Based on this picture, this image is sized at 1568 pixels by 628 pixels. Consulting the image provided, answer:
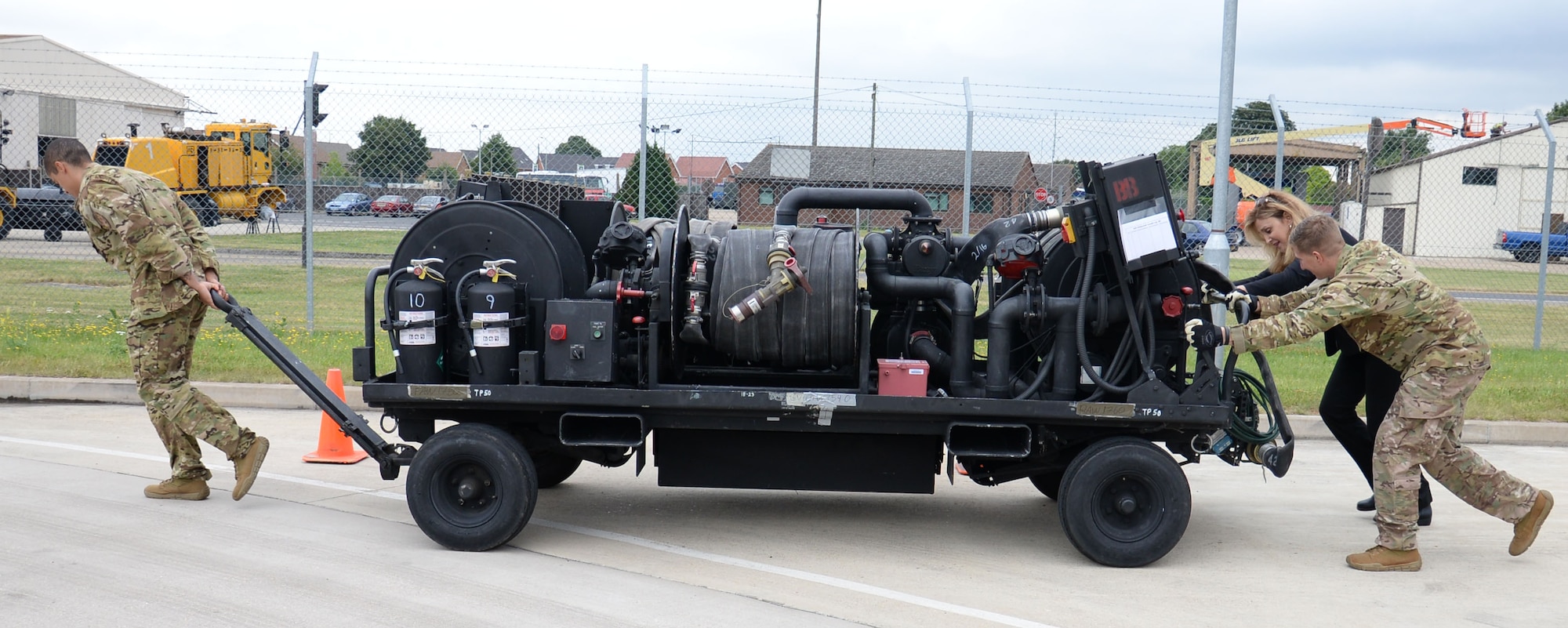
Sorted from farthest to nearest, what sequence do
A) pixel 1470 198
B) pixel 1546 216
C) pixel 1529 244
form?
pixel 1470 198 < pixel 1529 244 < pixel 1546 216

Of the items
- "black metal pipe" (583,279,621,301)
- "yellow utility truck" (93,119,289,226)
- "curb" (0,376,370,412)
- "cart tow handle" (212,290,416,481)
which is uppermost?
"yellow utility truck" (93,119,289,226)

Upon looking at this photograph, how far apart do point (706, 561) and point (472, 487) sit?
Answer: 107 cm

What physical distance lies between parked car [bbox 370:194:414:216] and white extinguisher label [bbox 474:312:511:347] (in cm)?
781

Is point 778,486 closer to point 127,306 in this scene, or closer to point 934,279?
point 934,279

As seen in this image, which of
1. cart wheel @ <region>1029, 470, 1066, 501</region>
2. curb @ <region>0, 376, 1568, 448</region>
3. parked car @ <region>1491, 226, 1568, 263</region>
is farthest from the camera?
parked car @ <region>1491, 226, 1568, 263</region>

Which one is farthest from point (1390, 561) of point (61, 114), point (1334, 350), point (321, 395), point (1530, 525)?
point (61, 114)

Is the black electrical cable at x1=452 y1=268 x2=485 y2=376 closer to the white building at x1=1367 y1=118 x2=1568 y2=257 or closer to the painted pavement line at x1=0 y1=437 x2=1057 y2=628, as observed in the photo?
the painted pavement line at x1=0 y1=437 x2=1057 y2=628

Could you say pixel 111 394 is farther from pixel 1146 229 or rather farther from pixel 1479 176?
pixel 1479 176

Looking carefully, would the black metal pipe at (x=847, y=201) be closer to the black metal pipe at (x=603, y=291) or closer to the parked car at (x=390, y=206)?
the black metal pipe at (x=603, y=291)

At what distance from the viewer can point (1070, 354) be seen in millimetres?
5035

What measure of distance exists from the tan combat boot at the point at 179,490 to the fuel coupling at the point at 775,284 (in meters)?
3.04

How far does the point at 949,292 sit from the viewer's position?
17.1ft

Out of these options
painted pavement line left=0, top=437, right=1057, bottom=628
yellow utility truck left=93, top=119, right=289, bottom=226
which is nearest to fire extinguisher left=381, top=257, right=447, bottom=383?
painted pavement line left=0, top=437, right=1057, bottom=628

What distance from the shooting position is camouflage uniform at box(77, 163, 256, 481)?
563 cm
